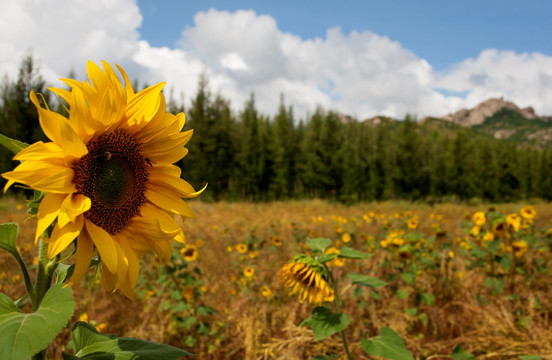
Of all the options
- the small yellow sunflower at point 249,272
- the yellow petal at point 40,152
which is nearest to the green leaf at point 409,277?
the small yellow sunflower at point 249,272

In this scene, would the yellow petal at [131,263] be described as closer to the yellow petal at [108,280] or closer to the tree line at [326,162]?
the yellow petal at [108,280]

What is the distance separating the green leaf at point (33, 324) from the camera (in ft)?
1.78

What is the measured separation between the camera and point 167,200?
97 centimetres

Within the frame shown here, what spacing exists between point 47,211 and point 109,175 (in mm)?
175

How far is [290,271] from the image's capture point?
53.8 inches

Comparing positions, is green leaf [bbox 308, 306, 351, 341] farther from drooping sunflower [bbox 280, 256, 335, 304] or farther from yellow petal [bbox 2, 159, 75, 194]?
yellow petal [bbox 2, 159, 75, 194]

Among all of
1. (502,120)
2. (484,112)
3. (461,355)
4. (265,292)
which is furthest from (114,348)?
(484,112)

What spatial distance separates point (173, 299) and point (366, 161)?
30.1m

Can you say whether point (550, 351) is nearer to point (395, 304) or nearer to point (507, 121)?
point (395, 304)

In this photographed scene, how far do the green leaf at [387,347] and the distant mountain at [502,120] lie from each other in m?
149

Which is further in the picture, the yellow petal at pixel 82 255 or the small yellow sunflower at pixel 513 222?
the small yellow sunflower at pixel 513 222

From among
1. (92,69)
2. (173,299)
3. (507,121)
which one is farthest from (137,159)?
(507,121)

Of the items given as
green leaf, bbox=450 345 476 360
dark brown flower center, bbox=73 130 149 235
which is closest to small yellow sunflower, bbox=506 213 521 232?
green leaf, bbox=450 345 476 360

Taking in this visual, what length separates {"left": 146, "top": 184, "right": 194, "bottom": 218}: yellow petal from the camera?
0.95 meters
